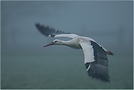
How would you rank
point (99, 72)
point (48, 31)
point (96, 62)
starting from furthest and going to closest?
point (48, 31), point (96, 62), point (99, 72)

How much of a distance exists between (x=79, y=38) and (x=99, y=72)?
62 centimetres

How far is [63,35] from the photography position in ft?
8.05

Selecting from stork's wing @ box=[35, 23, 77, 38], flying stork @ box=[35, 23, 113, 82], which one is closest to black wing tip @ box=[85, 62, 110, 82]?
flying stork @ box=[35, 23, 113, 82]

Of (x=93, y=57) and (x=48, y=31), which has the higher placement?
(x=48, y=31)

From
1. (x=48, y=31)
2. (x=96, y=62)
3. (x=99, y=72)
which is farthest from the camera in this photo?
(x=48, y=31)

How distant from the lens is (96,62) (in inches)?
69.7

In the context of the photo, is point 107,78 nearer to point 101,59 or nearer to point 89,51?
point 101,59

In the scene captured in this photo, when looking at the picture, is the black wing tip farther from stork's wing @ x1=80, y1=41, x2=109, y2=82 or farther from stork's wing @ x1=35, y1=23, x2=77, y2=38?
stork's wing @ x1=35, y1=23, x2=77, y2=38

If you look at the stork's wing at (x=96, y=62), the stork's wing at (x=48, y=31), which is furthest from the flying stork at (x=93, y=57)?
the stork's wing at (x=48, y=31)

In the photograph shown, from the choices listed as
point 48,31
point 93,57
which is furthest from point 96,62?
point 48,31

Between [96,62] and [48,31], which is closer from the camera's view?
[96,62]

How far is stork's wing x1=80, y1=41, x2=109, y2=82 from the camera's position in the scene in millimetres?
1648

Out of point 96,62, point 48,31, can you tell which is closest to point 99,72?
point 96,62

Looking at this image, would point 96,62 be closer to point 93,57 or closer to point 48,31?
point 93,57
